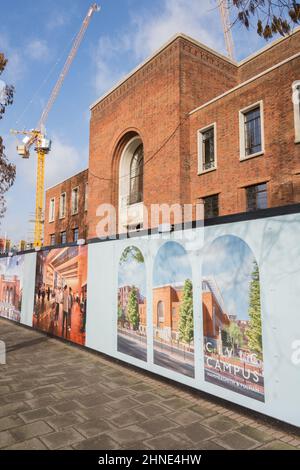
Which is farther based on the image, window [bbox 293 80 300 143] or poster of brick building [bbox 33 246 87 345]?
window [bbox 293 80 300 143]

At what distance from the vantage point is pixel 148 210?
17.6 m

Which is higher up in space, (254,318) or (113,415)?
(254,318)

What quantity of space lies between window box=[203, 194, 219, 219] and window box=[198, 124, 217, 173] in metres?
1.36

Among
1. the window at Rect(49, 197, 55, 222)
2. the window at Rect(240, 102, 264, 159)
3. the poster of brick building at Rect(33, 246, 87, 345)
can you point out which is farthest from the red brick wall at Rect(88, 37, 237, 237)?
the window at Rect(49, 197, 55, 222)

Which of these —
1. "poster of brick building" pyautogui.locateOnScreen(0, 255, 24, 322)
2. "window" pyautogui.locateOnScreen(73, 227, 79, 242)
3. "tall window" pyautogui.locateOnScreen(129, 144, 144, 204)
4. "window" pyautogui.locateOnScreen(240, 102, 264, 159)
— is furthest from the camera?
"window" pyautogui.locateOnScreen(73, 227, 79, 242)

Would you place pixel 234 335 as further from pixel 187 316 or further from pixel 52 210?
pixel 52 210

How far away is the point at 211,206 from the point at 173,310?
1059 centimetres

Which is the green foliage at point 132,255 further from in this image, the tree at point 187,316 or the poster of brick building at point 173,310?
the tree at point 187,316

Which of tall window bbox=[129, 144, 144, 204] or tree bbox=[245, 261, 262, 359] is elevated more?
tall window bbox=[129, 144, 144, 204]

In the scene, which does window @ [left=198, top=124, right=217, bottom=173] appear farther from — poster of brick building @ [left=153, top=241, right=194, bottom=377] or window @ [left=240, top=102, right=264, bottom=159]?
poster of brick building @ [left=153, top=241, right=194, bottom=377]

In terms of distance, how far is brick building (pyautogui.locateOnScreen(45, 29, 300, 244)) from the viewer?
13.1 m

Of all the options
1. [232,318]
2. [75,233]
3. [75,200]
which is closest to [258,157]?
[232,318]

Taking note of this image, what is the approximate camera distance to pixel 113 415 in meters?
4.38
